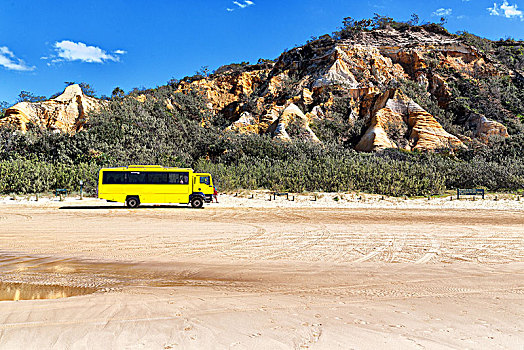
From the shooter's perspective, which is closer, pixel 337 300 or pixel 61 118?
pixel 337 300

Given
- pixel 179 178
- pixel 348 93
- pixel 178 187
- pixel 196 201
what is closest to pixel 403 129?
pixel 348 93

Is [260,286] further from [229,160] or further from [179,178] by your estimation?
[229,160]

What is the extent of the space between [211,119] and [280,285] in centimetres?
4574

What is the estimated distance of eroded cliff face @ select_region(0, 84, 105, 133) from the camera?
110 ft

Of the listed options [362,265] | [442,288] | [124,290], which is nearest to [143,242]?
[124,290]

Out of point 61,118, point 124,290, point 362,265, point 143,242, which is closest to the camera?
point 124,290

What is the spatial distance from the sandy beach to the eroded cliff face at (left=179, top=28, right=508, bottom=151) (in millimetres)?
27394

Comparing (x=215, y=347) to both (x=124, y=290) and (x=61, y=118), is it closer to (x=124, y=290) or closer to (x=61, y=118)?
(x=124, y=290)

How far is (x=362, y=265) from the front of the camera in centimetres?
669

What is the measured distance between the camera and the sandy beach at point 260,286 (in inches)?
139

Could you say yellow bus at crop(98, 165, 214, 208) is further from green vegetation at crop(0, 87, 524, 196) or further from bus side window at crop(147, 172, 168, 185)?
green vegetation at crop(0, 87, 524, 196)

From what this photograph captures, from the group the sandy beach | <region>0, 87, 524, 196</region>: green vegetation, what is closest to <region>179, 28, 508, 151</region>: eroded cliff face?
<region>0, 87, 524, 196</region>: green vegetation

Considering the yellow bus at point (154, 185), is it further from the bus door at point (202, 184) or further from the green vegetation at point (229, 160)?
the green vegetation at point (229, 160)

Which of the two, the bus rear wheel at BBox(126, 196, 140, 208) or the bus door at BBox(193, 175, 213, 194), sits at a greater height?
the bus door at BBox(193, 175, 213, 194)
